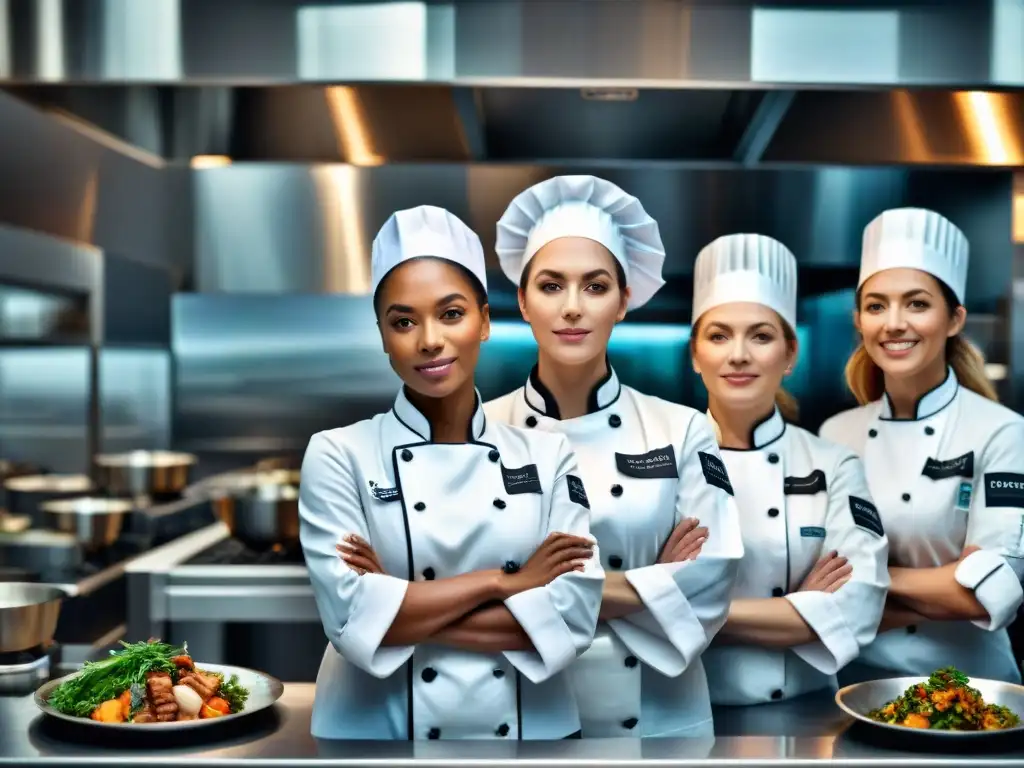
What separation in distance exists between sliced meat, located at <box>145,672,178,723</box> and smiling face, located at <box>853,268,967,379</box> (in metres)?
1.76

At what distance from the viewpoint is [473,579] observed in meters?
2.06

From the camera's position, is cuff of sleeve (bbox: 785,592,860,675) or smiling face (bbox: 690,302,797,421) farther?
smiling face (bbox: 690,302,797,421)

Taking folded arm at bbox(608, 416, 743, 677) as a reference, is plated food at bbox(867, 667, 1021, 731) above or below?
below

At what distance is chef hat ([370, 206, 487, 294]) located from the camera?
2168mm

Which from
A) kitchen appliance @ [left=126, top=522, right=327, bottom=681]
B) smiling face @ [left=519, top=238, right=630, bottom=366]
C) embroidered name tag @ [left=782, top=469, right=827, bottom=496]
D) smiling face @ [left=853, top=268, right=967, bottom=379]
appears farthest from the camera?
kitchen appliance @ [left=126, top=522, right=327, bottom=681]

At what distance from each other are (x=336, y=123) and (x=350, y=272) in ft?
1.70

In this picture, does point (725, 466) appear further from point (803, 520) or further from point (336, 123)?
point (336, 123)

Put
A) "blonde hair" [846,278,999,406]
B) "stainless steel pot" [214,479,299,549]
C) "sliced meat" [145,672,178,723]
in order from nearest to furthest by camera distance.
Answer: "sliced meat" [145,672,178,723] < "blonde hair" [846,278,999,406] < "stainless steel pot" [214,479,299,549]

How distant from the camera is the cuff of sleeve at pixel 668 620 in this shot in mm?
2283

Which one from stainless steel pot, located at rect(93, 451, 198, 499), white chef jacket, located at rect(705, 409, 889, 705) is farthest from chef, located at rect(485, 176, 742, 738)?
stainless steel pot, located at rect(93, 451, 198, 499)

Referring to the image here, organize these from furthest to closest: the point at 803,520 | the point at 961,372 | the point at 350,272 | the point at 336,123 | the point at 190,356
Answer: the point at 190,356 < the point at 350,272 < the point at 336,123 < the point at 961,372 < the point at 803,520

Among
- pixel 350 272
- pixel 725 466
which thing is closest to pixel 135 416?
pixel 350 272

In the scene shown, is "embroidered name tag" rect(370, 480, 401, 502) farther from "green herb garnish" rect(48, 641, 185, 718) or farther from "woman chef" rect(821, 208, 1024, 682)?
"woman chef" rect(821, 208, 1024, 682)

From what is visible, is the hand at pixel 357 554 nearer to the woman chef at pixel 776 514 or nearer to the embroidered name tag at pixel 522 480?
the embroidered name tag at pixel 522 480
